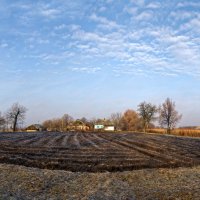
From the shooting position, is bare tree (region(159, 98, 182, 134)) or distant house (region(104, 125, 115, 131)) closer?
bare tree (region(159, 98, 182, 134))

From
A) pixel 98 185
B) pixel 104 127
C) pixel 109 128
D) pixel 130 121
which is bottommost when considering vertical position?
pixel 98 185

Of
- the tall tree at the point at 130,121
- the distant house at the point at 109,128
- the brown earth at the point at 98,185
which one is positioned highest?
the tall tree at the point at 130,121

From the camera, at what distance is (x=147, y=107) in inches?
4938

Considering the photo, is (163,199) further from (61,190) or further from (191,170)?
(191,170)

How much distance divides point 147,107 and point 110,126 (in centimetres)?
4354

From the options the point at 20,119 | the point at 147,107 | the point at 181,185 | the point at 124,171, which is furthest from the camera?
the point at 20,119

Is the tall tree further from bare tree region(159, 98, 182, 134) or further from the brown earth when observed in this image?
the brown earth

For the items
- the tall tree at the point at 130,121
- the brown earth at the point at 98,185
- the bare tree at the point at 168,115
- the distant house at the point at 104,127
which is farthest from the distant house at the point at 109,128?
the brown earth at the point at 98,185

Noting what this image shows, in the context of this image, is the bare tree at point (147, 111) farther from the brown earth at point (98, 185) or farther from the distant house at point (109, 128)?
the brown earth at point (98, 185)

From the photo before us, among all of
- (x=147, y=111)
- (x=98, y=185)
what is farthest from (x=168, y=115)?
(x=98, y=185)

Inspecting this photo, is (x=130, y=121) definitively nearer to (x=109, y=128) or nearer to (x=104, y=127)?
(x=109, y=128)

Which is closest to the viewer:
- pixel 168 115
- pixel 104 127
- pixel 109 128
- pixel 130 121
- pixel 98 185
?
pixel 98 185

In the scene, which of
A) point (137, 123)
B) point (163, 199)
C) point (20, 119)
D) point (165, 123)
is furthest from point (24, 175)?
point (137, 123)

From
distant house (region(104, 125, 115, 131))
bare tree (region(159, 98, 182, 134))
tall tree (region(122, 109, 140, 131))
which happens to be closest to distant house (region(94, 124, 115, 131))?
distant house (region(104, 125, 115, 131))
